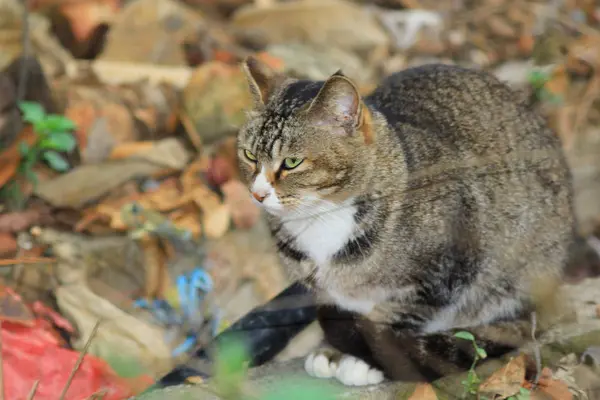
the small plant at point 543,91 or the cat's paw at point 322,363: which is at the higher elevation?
the small plant at point 543,91

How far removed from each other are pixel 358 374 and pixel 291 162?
73cm

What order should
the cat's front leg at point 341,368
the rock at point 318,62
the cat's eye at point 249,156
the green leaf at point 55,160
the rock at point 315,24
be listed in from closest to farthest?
the cat's eye at point 249,156
the cat's front leg at point 341,368
the green leaf at point 55,160
the rock at point 318,62
the rock at point 315,24

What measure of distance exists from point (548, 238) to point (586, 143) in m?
1.66

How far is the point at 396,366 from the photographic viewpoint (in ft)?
8.31

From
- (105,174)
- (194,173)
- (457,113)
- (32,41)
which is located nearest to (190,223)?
(194,173)

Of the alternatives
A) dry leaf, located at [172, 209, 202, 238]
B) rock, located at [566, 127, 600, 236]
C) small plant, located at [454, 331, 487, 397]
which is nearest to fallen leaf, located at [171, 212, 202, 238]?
dry leaf, located at [172, 209, 202, 238]

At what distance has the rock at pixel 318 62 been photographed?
4459 millimetres

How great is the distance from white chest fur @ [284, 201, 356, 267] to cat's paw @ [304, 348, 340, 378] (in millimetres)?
358

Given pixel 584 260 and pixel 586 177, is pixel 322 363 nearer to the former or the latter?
pixel 584 260

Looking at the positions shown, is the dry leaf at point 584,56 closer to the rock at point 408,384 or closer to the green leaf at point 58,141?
the rock at point 408,384

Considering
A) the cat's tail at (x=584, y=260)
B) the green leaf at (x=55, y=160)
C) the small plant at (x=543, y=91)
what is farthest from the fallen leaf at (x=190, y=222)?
the small plant at (x=543, y=91)

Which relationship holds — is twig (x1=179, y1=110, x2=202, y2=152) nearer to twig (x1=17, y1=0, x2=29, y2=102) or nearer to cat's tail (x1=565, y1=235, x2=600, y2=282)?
twig (x1=17, y1=0, x2=29, y2=102)

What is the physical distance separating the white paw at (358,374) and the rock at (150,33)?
8.62 ft

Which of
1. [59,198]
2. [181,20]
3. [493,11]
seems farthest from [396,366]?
[493,11]
